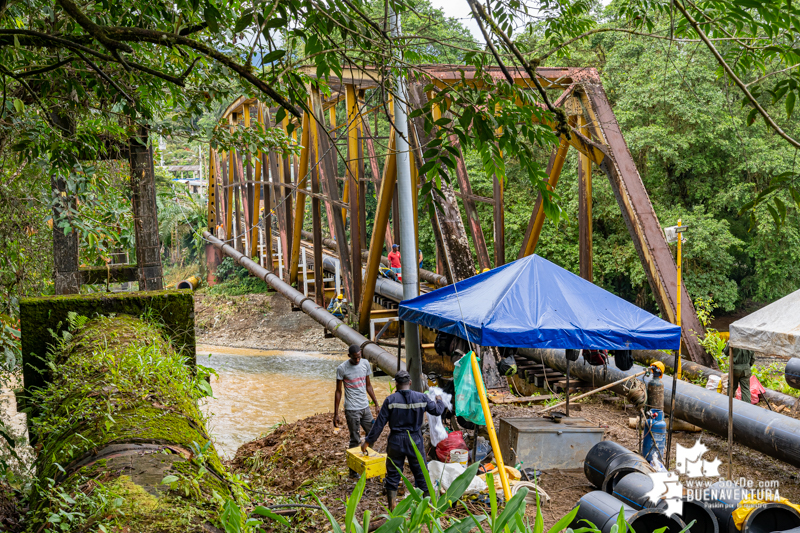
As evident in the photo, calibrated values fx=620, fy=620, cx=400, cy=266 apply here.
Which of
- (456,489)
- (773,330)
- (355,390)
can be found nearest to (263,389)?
(355,390)

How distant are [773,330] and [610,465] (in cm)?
188

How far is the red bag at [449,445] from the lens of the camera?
593 centimetres

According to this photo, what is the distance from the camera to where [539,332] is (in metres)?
5.82

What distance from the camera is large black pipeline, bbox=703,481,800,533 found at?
4.16 metres

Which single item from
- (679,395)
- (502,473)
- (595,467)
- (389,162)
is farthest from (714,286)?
(502,473)

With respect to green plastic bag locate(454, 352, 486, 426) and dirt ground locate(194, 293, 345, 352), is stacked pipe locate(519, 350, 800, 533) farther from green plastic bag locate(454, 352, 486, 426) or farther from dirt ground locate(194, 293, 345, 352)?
dirt ground locate(194, 293, 345, 352)

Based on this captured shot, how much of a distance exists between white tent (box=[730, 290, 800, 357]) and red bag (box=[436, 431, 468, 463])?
277cm

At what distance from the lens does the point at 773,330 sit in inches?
216

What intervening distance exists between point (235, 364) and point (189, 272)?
18437mm

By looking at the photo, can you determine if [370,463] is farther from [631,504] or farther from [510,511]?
[510,511]

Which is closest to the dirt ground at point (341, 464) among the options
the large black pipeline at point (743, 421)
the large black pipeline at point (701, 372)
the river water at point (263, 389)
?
the large black pipeline at point (743, 421)

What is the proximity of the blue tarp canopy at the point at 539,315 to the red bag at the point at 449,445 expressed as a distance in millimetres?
959

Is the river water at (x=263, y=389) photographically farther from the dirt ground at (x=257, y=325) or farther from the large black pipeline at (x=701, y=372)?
the large black pipeline at (x=701, y=372)

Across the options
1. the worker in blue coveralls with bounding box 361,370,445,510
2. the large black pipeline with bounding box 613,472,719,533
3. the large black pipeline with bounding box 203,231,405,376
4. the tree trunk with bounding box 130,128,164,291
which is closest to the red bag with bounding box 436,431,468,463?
the worker in blue coveralls with bounding box 361,370,445,510
